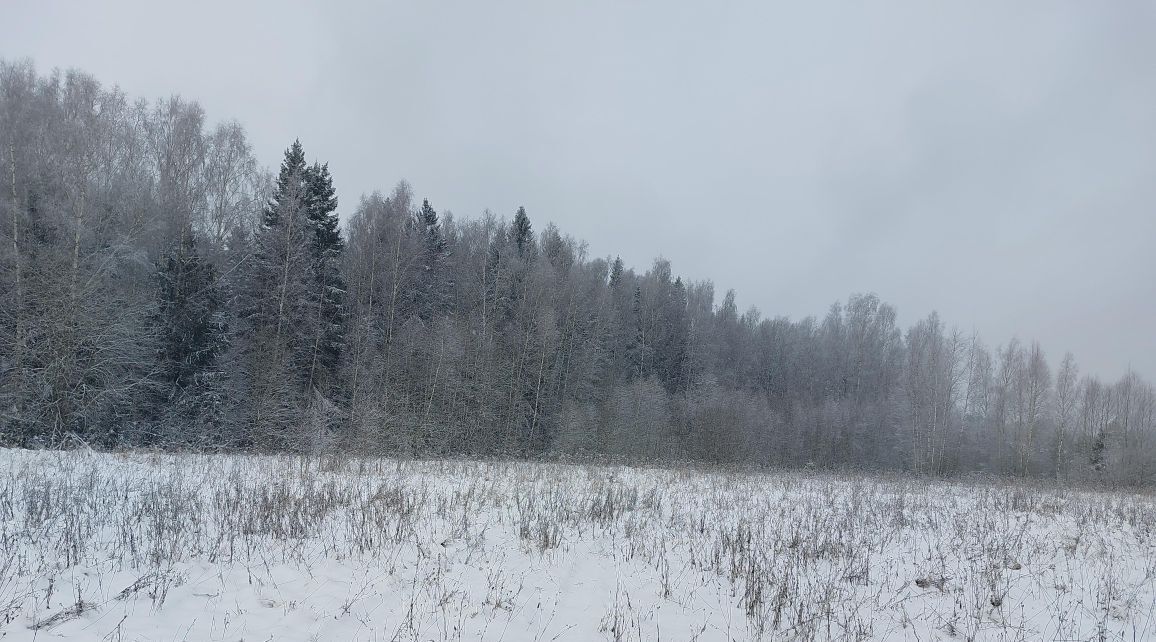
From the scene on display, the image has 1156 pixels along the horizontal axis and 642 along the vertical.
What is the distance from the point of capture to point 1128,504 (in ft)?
43.4

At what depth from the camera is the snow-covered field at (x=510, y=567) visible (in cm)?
502

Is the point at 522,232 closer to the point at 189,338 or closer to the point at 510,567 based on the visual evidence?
the point at 189,338

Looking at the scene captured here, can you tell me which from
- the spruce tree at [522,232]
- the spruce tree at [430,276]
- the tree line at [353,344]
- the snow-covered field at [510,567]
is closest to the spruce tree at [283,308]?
the tree line at [353,344]

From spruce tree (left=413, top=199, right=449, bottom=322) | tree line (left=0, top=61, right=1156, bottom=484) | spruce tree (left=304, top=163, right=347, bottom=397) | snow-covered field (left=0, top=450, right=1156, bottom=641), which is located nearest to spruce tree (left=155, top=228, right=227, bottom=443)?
tree line (left=0, top=61, right=1156, bottom=484)

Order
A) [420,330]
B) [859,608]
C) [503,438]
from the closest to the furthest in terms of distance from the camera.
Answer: [859,608], [420,330], [503,438]

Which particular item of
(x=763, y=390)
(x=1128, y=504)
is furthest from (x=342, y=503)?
(x=763, y=390)

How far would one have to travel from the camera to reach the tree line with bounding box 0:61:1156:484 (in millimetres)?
20406

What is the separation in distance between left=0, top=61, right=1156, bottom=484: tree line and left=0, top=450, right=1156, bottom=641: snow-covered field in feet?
22.4

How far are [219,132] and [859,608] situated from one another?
38.0 meters

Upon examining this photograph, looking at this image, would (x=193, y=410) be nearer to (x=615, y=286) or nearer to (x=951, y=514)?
(x=951, y=514)

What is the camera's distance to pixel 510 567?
6.45 metres

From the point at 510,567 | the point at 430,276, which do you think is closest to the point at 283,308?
the point at 430,276

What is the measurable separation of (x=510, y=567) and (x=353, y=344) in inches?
1020

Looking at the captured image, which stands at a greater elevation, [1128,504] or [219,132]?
[219,132]
